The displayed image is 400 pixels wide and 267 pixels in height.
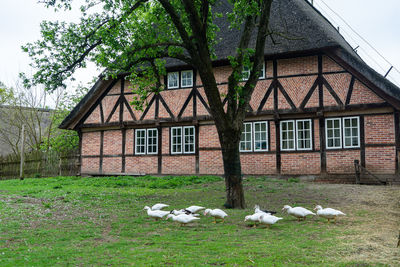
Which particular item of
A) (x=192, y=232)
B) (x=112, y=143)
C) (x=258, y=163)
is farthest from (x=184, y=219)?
(x=112, y=143)

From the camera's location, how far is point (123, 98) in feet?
63.8

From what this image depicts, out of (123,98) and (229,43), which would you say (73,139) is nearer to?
(123,98)

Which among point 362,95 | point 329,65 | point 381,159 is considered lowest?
point 381,159

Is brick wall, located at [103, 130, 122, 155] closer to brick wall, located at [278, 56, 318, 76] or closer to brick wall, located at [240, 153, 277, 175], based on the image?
brick wall, located at [240, 153, 277, 175]

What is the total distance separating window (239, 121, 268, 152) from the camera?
16.5m

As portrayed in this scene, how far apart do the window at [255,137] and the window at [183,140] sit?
245 centimetres

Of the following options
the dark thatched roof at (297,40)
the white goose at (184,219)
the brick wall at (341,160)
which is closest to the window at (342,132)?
the brick wall at (341,160)

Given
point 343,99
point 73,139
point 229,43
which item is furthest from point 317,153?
point 73,139

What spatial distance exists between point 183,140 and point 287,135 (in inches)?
188

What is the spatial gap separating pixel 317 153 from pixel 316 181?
43.6 inches

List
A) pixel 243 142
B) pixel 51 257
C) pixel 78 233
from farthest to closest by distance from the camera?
pixel 243 142 → pixel 78 233 → pixel 51 257

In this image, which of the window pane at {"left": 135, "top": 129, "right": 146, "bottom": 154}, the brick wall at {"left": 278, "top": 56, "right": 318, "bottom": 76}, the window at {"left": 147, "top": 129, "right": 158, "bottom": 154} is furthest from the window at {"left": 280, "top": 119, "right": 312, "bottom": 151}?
the window pane at {"left": 135, "top": 129, "right": 146, "bottom": 154}

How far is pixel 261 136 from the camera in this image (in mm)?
16516

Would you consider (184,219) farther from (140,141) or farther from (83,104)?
(83,104)
